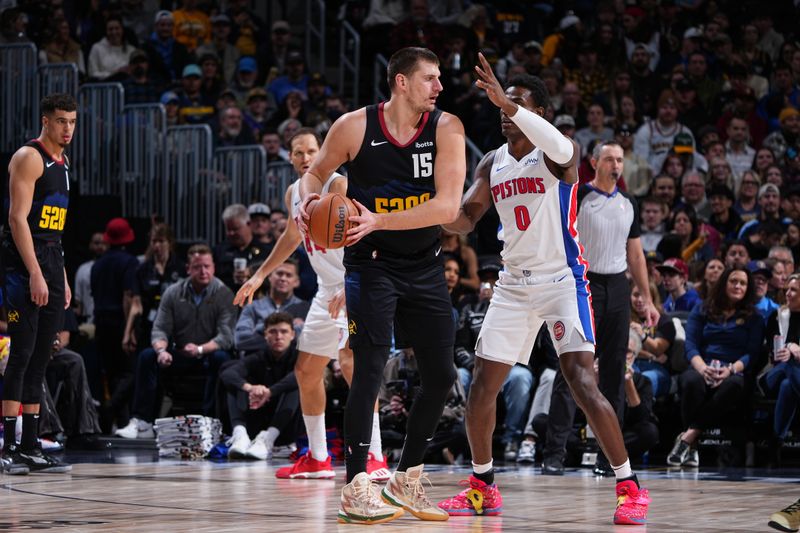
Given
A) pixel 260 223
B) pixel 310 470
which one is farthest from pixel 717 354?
pixel 260 223

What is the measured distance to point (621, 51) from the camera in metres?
15.2

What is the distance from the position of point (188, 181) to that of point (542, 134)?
8.44 m

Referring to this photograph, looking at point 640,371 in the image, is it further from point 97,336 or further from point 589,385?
point 97,336

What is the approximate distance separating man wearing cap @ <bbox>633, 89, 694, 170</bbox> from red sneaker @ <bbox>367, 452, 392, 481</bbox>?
22.6ft

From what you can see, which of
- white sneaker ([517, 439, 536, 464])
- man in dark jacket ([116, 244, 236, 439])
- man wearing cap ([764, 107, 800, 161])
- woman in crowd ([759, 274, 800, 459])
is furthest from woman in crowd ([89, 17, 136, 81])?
woman in crowd ([759, 274, 800, 459])

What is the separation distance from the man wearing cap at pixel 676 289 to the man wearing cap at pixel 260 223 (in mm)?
3929

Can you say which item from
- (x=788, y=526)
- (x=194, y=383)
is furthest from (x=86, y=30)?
(x=788, y=526)

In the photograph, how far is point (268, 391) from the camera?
33.2 feet

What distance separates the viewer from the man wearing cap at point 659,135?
13.5 metres

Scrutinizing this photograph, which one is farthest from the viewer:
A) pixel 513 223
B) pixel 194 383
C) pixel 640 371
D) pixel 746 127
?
pixel 746 127

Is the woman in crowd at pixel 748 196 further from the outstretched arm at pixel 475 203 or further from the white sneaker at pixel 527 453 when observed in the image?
the outstretched arm at pixel 475 203

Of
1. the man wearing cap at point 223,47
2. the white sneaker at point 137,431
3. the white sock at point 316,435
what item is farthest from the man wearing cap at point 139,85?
the white sock at point 316,435

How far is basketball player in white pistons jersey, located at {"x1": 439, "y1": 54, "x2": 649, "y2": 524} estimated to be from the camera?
Answer: 5.83m

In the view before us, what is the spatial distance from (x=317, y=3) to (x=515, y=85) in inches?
431
